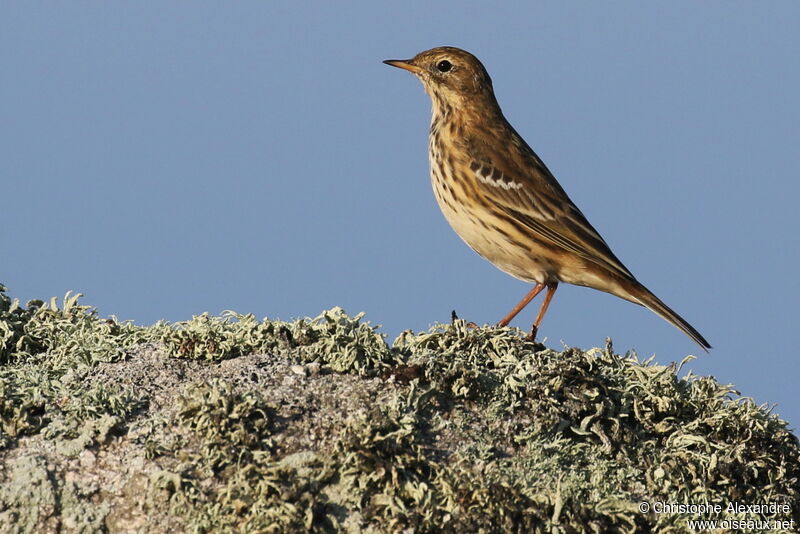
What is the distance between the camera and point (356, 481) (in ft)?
14.9

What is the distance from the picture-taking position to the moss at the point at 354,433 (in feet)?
14.8

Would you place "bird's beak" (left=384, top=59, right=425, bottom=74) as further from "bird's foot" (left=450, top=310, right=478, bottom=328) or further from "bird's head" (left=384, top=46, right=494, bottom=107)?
"bird's foot" (left=450, top=310, right=478, bottom=328)

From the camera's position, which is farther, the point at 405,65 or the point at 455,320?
the point at 405,65

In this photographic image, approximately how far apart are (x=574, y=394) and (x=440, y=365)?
77cm

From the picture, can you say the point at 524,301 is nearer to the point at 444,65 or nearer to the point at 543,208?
the point at 543,208

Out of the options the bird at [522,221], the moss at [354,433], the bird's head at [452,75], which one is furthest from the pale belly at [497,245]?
the moss at [354,433]

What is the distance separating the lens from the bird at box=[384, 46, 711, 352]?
8.21 meters

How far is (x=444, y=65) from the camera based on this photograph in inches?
376

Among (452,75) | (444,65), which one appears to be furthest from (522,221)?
(444,65)

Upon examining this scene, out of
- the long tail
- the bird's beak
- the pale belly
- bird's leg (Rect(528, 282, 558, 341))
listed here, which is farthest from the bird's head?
the long tail

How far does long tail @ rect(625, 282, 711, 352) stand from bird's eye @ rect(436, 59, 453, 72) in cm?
288

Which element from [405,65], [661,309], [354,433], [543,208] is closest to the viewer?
[354,433]

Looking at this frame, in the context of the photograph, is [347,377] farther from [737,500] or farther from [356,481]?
[737,500]

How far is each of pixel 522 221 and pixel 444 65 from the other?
215 cm
